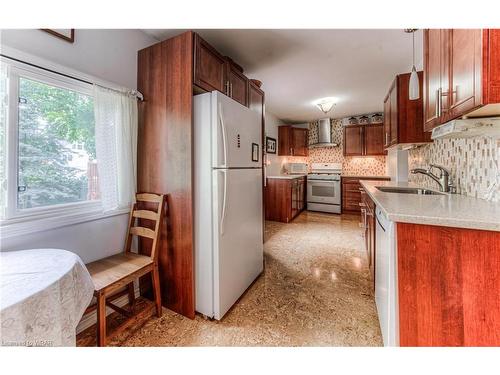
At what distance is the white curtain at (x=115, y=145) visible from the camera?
1.64 m

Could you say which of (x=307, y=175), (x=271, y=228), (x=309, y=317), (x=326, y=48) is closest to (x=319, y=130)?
(x=307, y=175)

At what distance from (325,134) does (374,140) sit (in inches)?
45.0

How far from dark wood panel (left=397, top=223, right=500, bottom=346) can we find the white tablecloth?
Answer: 1434 mm

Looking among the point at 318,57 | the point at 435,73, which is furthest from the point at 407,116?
the point at 318,57

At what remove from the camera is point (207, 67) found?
69.7 inches

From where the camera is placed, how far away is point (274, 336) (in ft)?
5.00

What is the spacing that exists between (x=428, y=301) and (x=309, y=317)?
0.95m

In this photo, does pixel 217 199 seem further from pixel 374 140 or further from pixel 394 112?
pixel 374 140

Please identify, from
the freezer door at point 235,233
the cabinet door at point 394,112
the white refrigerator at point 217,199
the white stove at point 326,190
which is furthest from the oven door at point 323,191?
the white refrigerator at point 217,199

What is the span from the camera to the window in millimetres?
1265

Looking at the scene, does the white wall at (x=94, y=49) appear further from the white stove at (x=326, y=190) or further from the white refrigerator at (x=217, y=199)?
the white stove at (x=326, y=190)

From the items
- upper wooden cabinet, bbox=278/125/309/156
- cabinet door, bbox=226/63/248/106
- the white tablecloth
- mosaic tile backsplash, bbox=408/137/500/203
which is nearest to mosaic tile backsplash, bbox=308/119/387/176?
upper wooden cabinet, bbox=278/125/309/156
